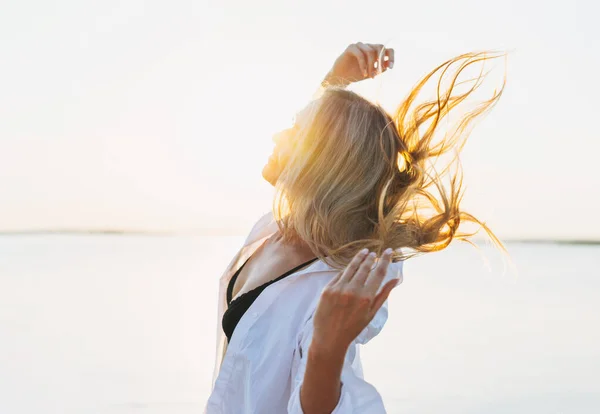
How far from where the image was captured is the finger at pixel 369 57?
2.24 meters

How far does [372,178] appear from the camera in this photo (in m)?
1.82

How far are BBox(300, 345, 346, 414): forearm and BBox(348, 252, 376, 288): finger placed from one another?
0.40ft

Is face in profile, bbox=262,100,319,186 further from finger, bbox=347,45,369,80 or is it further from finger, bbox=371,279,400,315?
finger, bbox=371,279,400,315

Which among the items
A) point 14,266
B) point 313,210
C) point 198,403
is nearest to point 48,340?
point 198,403

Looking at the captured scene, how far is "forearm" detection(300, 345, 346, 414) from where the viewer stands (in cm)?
124

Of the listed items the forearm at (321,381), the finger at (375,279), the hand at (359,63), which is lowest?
the forearm at (321,381)

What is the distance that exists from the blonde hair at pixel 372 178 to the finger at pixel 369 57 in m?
0.31

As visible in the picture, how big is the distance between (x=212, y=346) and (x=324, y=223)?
3.47 m

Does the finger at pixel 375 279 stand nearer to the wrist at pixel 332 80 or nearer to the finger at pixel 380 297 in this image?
the finger at pixel 380 297

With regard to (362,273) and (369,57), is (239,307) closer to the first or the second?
(362,273)

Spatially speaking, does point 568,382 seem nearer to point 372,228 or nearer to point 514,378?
point 514,378

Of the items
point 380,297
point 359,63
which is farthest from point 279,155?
point 380,297

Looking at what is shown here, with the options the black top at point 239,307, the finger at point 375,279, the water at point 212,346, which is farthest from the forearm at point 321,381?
the water at point 212,346

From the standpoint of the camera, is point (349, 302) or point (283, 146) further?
point (283, 146)
